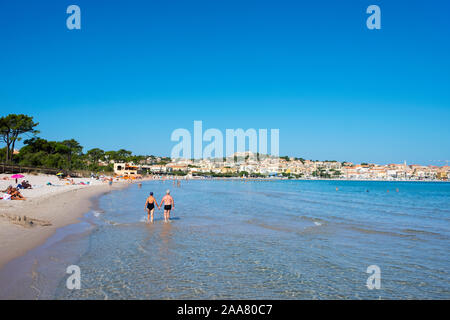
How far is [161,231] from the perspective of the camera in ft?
38.4

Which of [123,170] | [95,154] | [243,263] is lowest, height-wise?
[243,263]

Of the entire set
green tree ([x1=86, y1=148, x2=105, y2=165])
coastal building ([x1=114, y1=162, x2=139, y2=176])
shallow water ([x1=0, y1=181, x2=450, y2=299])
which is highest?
green tree ([x1=86, y1=148, x2=105, y2=165])

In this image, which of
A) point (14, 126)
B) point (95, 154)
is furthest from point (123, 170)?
point (14, 126)

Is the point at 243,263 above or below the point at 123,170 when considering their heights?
below

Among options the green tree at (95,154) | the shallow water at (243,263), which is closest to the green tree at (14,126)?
the shallow water at (243,263)

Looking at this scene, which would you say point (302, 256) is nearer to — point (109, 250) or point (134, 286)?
point (134, 286)

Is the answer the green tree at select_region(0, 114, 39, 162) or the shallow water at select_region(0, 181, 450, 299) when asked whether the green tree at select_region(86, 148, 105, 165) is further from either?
the shallow water at select_region(0, 181, 450, 299)

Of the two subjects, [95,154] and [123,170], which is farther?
[95,154]

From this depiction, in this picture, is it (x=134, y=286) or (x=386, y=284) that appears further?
(x=386, y=284)

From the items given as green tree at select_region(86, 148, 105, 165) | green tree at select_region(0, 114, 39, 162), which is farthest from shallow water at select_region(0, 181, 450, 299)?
green tree at select_region(86, 148, 105, 165)

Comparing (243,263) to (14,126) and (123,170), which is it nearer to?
(14,126)
